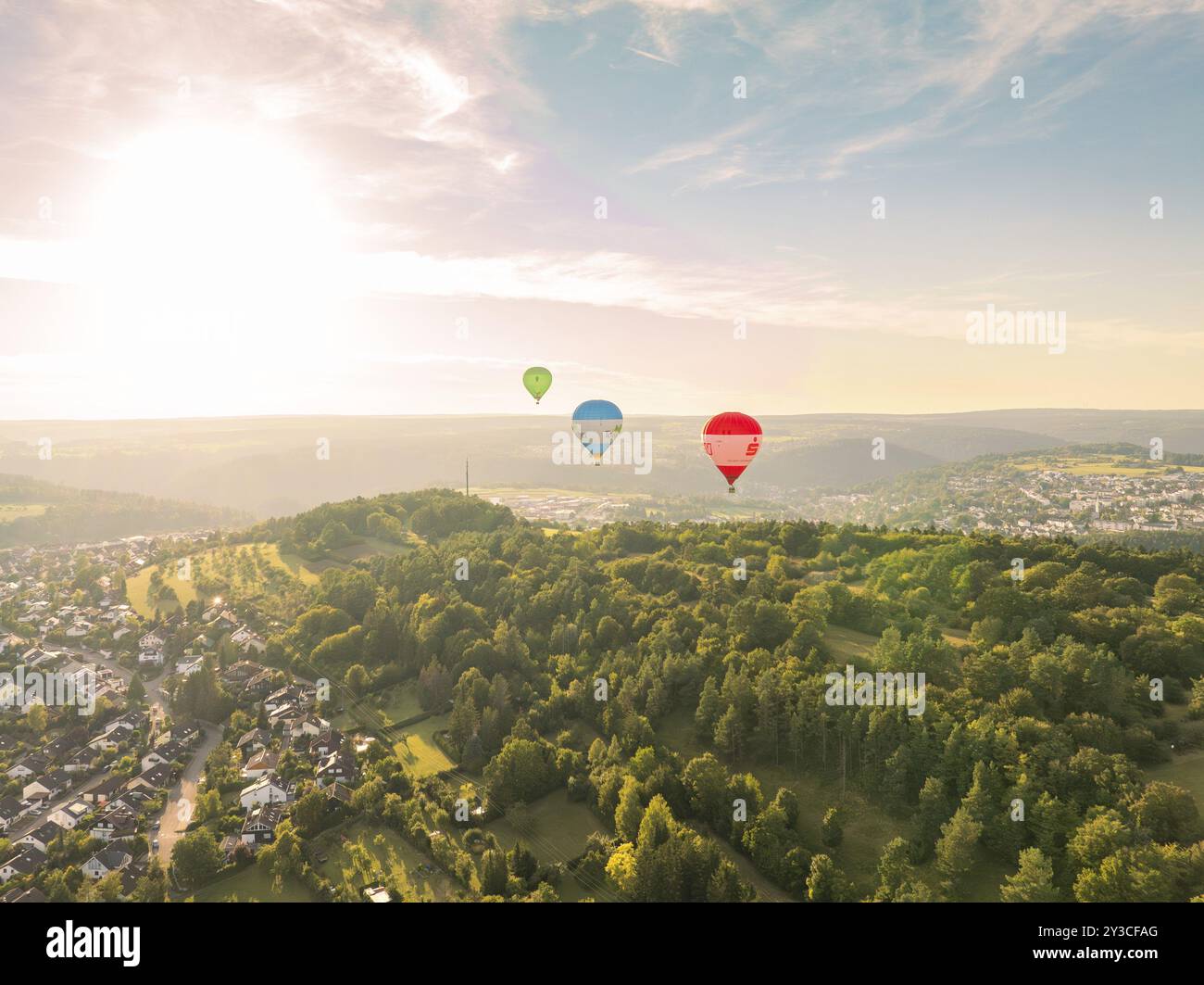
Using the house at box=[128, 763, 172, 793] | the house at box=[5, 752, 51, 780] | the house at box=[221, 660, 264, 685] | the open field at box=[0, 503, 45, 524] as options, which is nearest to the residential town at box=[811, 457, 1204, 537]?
the house at box=[221, 660, 264, 685]

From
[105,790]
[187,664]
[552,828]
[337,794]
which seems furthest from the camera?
[187,664]

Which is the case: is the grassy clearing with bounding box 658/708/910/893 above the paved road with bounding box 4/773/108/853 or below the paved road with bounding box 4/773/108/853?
above

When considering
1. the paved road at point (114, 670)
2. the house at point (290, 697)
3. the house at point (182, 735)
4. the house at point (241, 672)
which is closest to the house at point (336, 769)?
the paved road at point (114, 670)

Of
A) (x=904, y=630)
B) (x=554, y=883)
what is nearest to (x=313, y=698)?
(x=554, y=883)

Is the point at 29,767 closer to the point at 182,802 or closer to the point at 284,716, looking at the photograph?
the point at 182,802

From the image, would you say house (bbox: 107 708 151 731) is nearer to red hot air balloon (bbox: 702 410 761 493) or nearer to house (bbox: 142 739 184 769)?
house (bbox: 142 739 184 769)

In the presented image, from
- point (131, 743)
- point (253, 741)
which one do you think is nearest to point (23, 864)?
point (253, 741)
